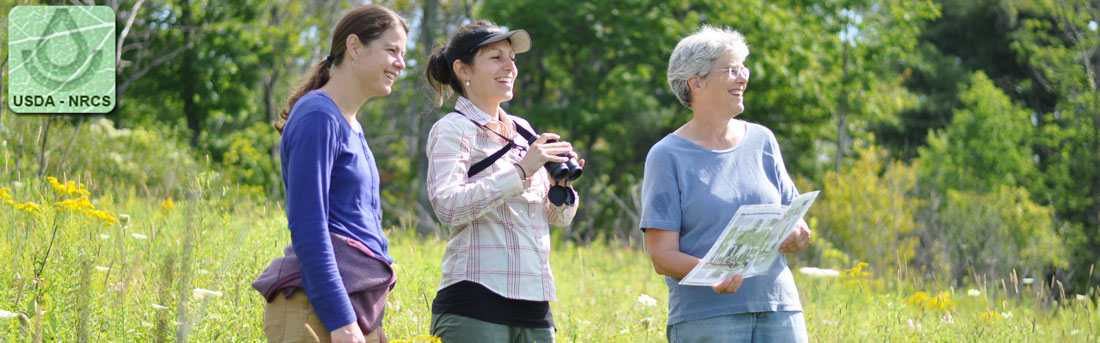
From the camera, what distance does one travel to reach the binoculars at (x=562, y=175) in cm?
262

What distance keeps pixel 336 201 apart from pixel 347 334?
317 millimetres

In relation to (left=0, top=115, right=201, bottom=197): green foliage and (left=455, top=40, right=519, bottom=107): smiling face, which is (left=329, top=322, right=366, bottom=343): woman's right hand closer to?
(left=455, top=40, right=519, bottom=107): smiling face

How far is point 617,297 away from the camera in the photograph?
5.86 meters

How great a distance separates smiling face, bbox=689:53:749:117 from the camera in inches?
113

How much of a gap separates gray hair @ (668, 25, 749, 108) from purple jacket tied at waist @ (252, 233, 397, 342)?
1154mm

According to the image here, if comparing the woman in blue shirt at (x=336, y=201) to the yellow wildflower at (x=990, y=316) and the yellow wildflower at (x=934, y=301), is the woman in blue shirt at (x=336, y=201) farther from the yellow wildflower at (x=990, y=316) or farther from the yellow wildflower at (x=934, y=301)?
the yellow wildflower at (x=990, y=316)

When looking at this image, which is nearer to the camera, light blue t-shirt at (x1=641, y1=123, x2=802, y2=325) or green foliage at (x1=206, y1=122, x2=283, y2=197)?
light blue t-shirt at (x1=641, y1=123, x2=802, y2=325)

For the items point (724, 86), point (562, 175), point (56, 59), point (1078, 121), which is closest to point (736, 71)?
point (724, 86)

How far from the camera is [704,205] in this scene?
9.10 ft

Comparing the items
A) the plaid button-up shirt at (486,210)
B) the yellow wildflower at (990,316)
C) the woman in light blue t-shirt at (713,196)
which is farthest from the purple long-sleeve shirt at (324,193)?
the yellow wildflower at (990,316)

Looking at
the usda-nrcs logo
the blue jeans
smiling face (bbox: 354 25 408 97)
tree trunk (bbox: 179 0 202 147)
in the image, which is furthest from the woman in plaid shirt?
tree trunk (bbox: 179 0 202 147)

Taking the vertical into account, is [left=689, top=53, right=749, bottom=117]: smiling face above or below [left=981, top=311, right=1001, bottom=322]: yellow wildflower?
above

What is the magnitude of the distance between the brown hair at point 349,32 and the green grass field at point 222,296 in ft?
1.88

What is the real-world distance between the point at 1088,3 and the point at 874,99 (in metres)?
4.68
